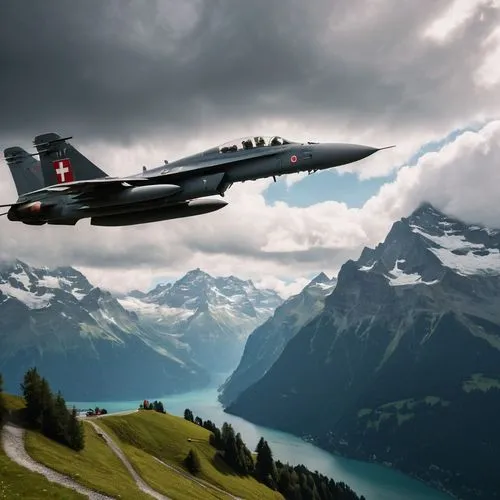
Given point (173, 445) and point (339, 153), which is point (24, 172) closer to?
point (339, 153)

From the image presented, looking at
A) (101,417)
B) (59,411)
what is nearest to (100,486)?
(59,411)

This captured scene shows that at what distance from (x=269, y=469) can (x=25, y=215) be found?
92.3 m

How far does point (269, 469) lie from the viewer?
384ft

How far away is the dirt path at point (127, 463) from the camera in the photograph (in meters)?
62.8

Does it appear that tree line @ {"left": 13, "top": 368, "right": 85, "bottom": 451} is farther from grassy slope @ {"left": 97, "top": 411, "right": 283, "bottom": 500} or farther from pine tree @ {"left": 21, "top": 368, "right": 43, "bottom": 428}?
grassy slope @ {"left": 97, "top": 411, "right": 283, "bottom": 500}

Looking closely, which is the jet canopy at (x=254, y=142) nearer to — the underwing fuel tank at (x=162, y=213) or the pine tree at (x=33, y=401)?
the underwing fuel tank at (x=162, y=213)

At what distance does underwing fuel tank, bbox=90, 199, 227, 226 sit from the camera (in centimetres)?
4141

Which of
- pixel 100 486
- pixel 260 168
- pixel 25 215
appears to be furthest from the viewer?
pixel 100 486

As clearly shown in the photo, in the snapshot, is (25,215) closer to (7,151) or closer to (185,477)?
(7,151)

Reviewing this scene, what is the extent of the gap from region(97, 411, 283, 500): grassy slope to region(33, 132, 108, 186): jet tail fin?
50550mm

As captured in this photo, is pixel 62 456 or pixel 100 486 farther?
pixel 62 456

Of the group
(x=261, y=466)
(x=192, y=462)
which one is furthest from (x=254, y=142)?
(x=261, y=466)

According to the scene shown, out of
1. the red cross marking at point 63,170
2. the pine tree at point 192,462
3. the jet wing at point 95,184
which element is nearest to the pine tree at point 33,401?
the pine tree at point 192,462

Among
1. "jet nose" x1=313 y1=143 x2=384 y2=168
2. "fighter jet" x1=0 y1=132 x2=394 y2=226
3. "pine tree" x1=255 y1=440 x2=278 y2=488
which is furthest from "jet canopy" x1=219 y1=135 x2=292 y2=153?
"pine tree" x1=255 y1=440 x2=278 y2=488
